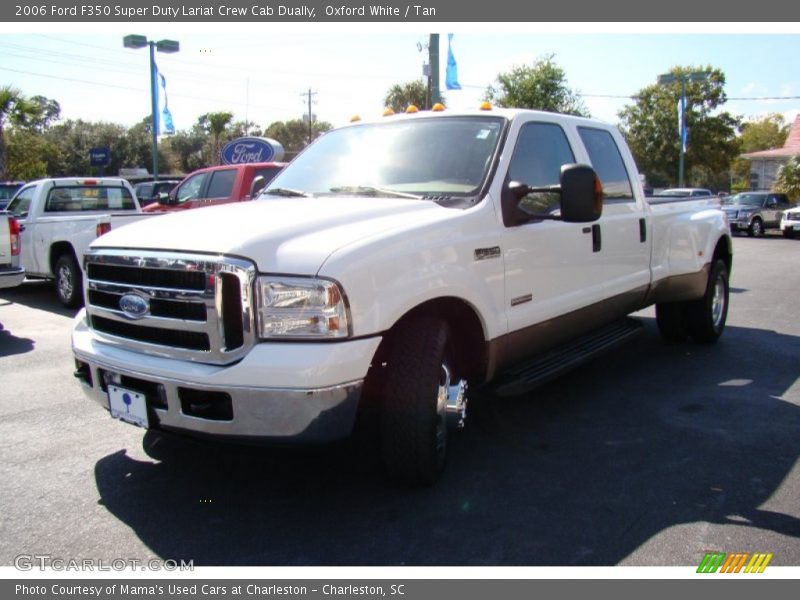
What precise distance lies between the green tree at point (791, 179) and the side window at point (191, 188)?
26.9 meters

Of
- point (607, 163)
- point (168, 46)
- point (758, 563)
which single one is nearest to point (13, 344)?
point (607, 163)

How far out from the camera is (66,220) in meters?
9.58

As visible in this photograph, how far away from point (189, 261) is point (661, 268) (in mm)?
4136

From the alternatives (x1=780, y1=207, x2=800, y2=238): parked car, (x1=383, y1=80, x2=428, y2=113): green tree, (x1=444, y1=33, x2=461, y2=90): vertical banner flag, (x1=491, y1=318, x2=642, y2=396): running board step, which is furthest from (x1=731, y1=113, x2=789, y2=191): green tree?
(x1=491, y1=318, x2=642, y2=396): running board step

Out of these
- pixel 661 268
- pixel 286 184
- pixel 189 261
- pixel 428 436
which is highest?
pixel 286 184

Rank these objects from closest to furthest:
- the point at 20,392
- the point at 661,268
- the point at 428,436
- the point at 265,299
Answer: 1. the point at 265,299
2. the point at 428,436
3. the point at 20,392
4. the point at 661,268

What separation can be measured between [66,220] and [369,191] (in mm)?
6990

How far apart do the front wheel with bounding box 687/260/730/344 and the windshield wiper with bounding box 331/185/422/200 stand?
12.4ft

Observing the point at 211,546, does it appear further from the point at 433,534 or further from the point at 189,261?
the point at 189,261

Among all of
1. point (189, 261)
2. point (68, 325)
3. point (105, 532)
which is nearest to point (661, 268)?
point (189, 261)

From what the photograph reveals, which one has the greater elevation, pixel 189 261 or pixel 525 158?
pixel 525 158

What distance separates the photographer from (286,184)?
15.2 ft

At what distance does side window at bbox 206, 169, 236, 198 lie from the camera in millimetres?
11609

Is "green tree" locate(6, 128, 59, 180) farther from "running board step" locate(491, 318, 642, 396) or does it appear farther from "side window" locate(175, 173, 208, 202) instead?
"running board step" locate(491, 318, 642, 396)
